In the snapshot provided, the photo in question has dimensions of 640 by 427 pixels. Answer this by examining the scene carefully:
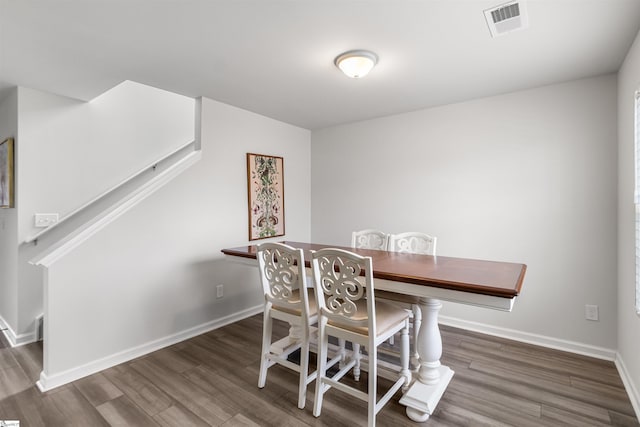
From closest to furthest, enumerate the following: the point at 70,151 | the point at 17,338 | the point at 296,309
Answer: the point at 296,309 < the point at 17,338 < the point at 70,151

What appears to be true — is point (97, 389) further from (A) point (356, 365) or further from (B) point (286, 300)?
(A) point (356, 365)

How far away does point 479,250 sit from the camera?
10.1 ft

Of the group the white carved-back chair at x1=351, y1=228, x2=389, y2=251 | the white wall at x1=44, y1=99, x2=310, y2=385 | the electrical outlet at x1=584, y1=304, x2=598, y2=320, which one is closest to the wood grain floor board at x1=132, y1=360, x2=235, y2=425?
the white wall at x1=44, y1=99, x2=310, y2=385

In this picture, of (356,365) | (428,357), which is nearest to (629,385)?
(428,357)

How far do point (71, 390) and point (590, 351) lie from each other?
3.90m

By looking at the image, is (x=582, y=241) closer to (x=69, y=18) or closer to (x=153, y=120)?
(x=69, y=18)

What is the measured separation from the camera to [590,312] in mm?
2555

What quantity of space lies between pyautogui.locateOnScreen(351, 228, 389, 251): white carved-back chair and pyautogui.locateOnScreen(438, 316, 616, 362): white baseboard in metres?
1.11

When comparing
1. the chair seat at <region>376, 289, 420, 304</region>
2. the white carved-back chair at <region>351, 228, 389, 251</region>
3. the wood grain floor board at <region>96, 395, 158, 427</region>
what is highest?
the white carved-back chair at <region>351, 228, 389, 251</region>

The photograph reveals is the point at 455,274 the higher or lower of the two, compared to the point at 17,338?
higher

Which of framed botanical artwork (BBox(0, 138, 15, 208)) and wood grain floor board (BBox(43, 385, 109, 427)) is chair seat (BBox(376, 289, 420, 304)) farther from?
framed botanical artwork (BBox(0, 138, 15, 208))

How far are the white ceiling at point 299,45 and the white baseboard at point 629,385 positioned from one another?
2.19 meters

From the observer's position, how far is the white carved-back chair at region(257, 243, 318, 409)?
1885 mm

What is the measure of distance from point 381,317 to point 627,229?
1841 mm
